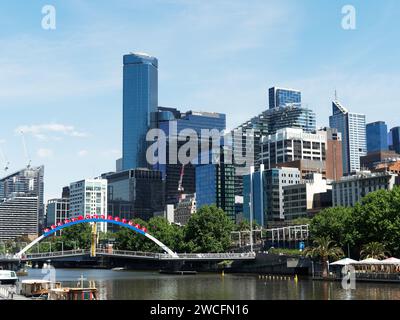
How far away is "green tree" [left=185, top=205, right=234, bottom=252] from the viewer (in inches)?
5359

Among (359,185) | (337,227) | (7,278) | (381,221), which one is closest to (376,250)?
(381,221)

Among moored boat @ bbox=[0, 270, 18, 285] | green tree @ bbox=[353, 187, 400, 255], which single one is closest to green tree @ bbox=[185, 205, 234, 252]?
green tree @ bbox=[353, 187, 400, 255]

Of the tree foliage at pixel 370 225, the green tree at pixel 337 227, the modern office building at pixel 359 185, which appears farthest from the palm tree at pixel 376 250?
the modern office building at pixel 359 185

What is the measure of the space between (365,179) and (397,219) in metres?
108

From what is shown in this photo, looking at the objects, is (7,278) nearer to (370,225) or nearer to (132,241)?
(370,225)

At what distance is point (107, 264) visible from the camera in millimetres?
175500

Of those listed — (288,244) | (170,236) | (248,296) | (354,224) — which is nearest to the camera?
(248,296)

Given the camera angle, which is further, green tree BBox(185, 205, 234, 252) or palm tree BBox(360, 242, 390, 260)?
green tree BBox(185, 205, 234, 252)

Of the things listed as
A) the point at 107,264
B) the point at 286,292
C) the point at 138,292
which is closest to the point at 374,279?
the point at 286,292

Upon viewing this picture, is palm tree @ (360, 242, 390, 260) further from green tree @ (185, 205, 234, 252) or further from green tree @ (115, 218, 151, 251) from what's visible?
green tree @ (115, 218, 151, 251)

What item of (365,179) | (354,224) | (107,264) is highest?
(365,179)

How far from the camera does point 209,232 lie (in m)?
138
